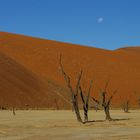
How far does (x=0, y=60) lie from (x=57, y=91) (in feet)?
32.9

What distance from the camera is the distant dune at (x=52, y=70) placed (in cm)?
6066

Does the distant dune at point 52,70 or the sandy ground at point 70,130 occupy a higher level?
the distant dune at point 52,70

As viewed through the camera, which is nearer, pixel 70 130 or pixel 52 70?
pixel 70 130

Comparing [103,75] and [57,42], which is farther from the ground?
[57,42]

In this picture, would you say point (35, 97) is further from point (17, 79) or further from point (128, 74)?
point (128, 74)

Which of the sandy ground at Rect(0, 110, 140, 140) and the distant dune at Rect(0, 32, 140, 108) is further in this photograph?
the distant dune at Rect(0, 32, 140, 108)

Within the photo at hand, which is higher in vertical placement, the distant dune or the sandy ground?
the distant dune

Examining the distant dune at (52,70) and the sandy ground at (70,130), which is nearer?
the sandy ground at (70,130)

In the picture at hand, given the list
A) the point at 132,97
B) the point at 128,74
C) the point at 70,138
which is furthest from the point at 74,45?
the point at 70,138

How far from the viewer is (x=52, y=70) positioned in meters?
79.1

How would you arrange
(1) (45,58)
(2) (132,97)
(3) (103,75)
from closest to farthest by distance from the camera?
1. (2) (132,97)
2. (3) (103,75)
3. (1) (45,58)

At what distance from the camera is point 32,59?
8394 cm

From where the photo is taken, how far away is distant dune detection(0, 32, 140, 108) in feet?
199

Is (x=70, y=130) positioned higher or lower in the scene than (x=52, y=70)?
lower
